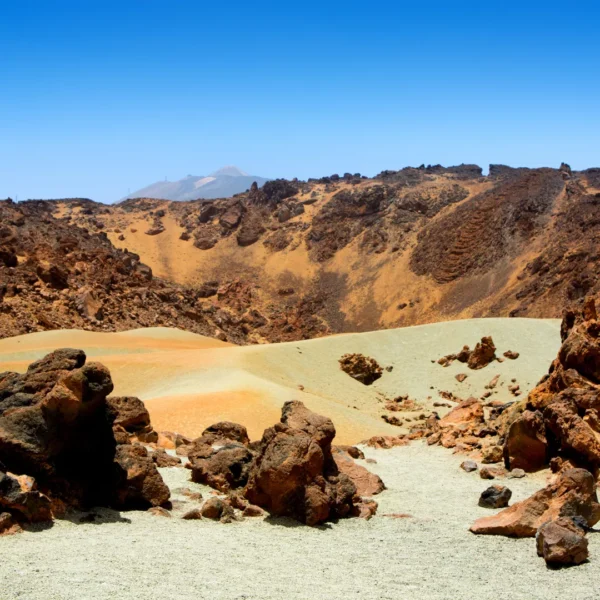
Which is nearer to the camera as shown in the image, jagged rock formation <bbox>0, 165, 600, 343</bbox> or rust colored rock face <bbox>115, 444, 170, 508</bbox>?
rust colored rock face <bbox>115, 444, 170, 508</bbox>

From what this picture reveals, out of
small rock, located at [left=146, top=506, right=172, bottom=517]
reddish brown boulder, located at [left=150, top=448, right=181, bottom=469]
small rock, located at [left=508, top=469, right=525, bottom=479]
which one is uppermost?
small rock, located at [left=146, top=506, right=172, bottom=517]

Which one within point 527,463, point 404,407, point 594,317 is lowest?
point 404,407

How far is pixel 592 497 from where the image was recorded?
10.2m

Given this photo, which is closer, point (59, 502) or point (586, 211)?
point (59, 502)

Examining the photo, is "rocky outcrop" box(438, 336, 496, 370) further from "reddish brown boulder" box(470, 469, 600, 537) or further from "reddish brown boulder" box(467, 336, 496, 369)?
"reddish brown boulder" box(470, 469, 600, 537)

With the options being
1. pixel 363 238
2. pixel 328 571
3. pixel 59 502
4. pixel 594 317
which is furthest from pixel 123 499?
pixel 363 238

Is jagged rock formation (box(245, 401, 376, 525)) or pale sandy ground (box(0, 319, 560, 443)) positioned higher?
jagged rock formation (box(245, 401, 376, 525))

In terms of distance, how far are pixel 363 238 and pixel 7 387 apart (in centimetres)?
6665

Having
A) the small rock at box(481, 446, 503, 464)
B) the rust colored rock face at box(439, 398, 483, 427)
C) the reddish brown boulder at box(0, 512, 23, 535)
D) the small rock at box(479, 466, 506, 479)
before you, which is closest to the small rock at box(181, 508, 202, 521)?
the reddish brown boulder at box(0, 512, 23, 535)

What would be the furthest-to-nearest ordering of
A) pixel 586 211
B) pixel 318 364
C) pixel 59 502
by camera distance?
pixel 586 211 < pixel 318 364 < pixel 59 502

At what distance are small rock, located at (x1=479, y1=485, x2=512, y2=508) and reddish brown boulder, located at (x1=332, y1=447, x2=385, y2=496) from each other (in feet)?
6.62

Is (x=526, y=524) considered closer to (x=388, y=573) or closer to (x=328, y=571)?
(x=388, y=573)

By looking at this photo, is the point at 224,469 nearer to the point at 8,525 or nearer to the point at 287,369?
the point at 8,525

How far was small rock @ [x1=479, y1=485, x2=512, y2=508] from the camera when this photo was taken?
39.1ft
